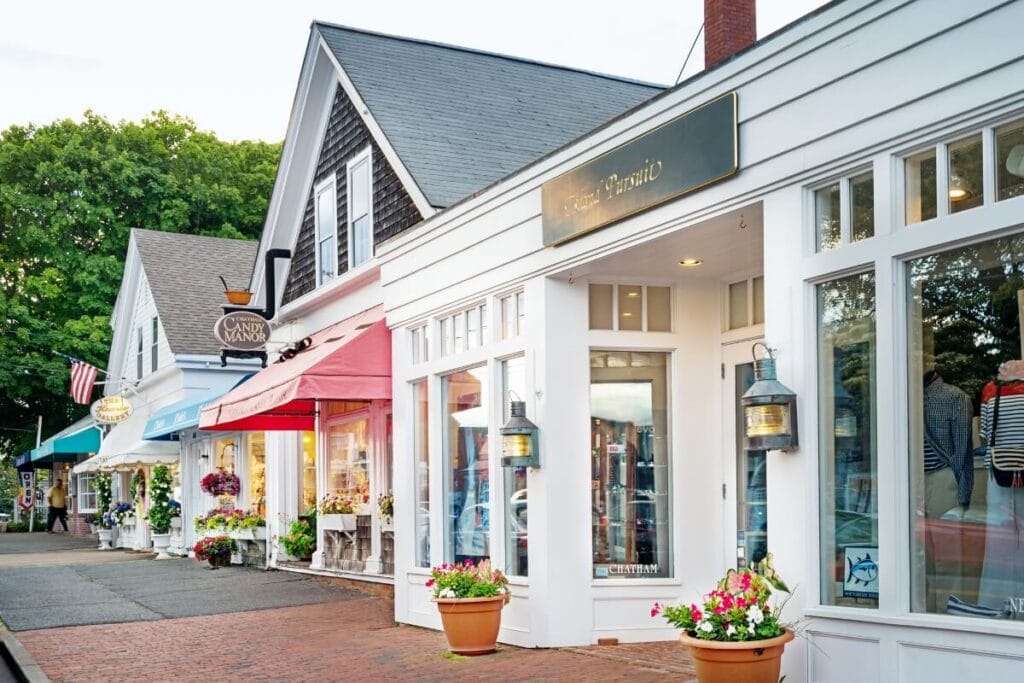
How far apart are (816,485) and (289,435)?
1379cm

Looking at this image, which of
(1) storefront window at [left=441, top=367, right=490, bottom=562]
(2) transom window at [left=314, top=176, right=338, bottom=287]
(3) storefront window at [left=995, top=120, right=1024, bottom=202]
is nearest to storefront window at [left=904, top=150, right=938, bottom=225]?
(3) storefront window at [left=995, top=120, right=1024, bottom=202]

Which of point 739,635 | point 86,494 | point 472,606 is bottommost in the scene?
point 86,494

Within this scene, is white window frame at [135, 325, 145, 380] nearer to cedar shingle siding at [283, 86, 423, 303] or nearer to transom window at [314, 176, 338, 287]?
cedar shingle siding at [283, 86, 423, 303]

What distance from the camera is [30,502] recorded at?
47656 mm

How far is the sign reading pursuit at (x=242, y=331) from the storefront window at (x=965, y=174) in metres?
14.4

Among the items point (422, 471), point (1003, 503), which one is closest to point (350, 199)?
point (422, 471)

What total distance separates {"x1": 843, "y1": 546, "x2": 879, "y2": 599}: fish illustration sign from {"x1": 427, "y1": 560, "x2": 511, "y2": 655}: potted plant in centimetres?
404

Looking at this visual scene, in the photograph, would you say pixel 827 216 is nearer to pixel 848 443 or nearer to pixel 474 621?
pixel 848 443

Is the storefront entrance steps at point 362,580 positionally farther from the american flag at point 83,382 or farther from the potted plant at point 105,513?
the potted plant at point 105,513

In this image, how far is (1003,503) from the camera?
630cm

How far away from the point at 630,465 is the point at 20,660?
5.79m

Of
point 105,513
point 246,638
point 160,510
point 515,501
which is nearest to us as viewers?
point 515,501

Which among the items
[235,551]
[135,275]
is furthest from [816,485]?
[135,275]

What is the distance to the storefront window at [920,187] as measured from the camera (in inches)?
261
